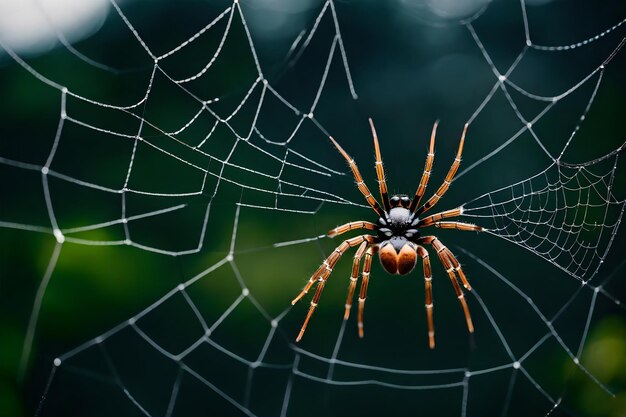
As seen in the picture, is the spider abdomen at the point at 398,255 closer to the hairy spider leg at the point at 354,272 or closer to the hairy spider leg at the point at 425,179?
the hairy spider leg at the point at 354,272

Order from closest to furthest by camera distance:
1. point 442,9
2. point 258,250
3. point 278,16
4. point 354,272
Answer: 1. point 354,272
2. point 258,250
3. point 442,9
4. point 278,16

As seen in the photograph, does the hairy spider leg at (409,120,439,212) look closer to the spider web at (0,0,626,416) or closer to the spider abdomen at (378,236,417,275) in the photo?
the spider abdomen at (378,236,417,275)

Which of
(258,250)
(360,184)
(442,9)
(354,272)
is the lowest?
(354,272)

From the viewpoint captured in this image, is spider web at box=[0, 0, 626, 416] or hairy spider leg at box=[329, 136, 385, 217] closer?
hairy spider leg at box=[329, 136, 385, 217]

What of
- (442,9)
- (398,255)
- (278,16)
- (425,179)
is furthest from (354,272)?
(278,16)

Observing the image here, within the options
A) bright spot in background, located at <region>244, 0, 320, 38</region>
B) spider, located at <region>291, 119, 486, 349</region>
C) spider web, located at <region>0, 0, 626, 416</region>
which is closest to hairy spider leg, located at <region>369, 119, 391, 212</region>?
spider, located at <region>291, 119, 486, 349</region>

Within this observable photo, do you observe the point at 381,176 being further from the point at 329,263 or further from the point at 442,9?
the point at 442,9

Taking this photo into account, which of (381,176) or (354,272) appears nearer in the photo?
(381,176)

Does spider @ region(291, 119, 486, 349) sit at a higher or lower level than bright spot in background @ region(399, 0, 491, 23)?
lower

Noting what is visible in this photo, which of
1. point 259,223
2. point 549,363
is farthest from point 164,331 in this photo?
point 549,363
